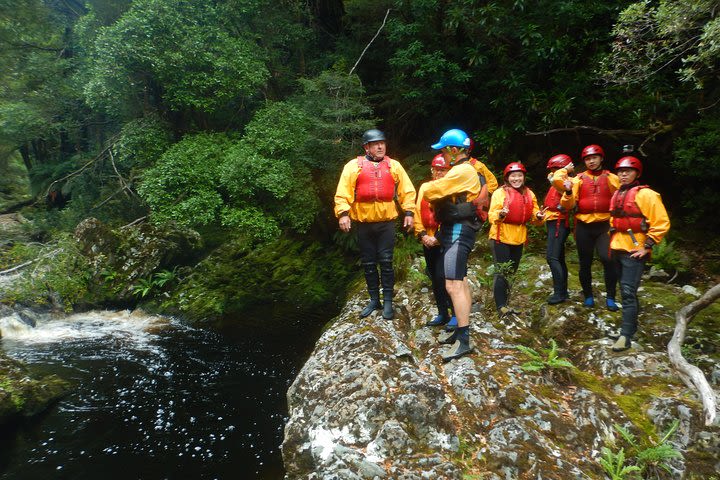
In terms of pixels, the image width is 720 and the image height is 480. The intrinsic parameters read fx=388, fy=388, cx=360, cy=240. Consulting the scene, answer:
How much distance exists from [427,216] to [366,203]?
32.8 inches

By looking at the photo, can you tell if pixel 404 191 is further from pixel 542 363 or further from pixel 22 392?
pixel 22 392

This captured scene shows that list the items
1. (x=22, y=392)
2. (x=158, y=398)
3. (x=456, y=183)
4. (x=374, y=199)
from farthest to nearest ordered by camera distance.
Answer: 1. (x=158, y=398)
2. (x=22, y=392)
3. (x=374, y=199)
4. (x=456, y=183)

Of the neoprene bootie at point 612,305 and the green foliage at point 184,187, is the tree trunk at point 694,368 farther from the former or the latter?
the green foliage at point 184,187

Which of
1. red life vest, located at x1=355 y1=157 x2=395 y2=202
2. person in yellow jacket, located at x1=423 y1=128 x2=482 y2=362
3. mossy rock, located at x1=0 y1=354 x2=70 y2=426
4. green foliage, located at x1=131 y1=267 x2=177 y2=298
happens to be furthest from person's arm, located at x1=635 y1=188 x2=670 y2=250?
green foliage, located at x1=131 y1=267 x2=177 y2=298

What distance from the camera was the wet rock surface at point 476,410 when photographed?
351 cm

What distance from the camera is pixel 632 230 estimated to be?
15.7 feet

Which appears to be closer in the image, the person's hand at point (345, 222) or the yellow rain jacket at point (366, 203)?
the person's hand at point (345, 222)

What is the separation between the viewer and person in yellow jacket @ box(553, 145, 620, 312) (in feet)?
17.8

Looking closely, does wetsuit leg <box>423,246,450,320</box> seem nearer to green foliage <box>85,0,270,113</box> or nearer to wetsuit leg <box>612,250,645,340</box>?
wetsuit leg <box>612,250,645,340</box>

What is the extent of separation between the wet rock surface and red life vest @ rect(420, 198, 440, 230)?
1.49 metres

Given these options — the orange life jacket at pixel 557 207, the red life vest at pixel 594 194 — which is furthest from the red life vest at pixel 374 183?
the red life vest at pixel 594 194

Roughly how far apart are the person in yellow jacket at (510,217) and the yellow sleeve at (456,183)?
1.20 metres

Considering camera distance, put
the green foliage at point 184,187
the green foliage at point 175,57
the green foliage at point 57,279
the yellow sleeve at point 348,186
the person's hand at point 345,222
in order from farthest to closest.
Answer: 1. the green foliage at point 57,279
2. the green foliage at point 175,57
3. the green foliage at point 184,187
4. the yellow sleeve at point 348,186
5. the person's hand at point 345,222

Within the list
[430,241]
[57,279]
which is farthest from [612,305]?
[57,279]
